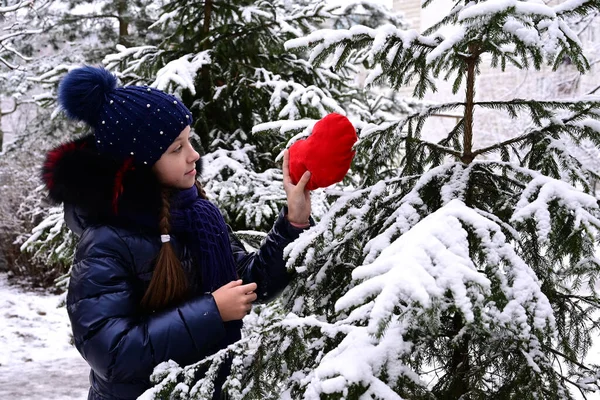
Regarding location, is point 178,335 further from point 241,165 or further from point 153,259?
point 241,165

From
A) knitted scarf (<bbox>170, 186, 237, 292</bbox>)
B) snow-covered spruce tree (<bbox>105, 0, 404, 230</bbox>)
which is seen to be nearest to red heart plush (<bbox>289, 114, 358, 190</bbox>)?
knitted scarf (<bbox>170, 186, 237, 292</bbox>)

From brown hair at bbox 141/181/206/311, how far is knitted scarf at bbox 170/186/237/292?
0.34 feet

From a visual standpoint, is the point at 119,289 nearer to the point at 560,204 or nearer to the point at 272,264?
the point at 272,264

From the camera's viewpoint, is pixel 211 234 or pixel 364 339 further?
pixel 211 234

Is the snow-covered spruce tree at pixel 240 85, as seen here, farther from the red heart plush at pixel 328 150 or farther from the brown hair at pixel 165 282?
the brown hair at pixel 165 282

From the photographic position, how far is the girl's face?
2.07 metres

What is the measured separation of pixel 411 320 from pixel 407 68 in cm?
115

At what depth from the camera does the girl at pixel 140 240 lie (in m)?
1.79

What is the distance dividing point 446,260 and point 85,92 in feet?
4.68

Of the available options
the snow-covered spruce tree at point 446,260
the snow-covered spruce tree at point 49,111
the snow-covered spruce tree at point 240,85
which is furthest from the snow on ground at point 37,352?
the snow-covered spruce tree at point 446,260

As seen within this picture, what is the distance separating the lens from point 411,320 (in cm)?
121

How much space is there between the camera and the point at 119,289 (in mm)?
1837

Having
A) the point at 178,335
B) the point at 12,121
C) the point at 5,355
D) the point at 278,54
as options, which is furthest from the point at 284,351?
the point at 12,121

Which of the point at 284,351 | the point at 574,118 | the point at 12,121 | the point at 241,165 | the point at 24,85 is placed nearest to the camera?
the point at 284,351
